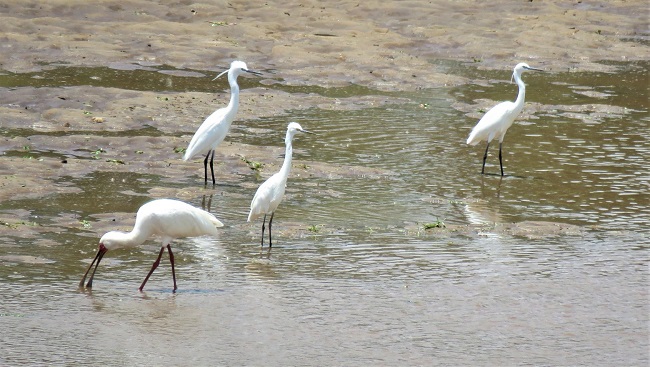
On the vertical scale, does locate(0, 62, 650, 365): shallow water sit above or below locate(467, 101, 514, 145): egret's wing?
below

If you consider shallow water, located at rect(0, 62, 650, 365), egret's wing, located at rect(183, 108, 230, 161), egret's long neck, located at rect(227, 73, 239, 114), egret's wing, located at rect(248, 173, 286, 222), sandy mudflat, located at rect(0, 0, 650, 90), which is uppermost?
sandy mudflat, located at rect(0, 0, 650, 90)

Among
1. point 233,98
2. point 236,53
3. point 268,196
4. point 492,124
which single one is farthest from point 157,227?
point 236,53

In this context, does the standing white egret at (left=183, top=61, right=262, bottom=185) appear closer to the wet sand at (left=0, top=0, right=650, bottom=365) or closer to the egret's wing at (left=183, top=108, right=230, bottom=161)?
the egret's wing at (left=183, top=108, right=230, bottom=161)

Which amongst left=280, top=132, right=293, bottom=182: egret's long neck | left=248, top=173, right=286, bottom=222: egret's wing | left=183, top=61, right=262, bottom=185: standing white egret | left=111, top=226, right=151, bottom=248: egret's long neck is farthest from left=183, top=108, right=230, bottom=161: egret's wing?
left=111, top=226, right=151, bottom=248: egret's long neck

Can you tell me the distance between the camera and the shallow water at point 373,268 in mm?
7555

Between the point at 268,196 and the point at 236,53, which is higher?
the point at 236,53

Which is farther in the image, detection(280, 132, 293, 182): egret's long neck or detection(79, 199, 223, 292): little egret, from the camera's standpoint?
detection(280, 132, 293, 182): egret's long neck

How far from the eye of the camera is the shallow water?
24.8ft

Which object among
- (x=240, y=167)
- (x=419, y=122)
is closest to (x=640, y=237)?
(x=240, y=167)

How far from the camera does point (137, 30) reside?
71.9 ft

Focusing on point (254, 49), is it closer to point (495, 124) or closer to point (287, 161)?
Result: point (495, 124)

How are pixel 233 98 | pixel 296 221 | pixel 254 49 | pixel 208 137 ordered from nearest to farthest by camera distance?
pixel 296 221, pixel 208 137, pixel 233 98, pixel 254 49

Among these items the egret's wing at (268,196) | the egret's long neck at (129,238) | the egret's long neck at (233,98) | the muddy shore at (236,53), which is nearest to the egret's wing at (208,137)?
the egret's long neck at (233,98)

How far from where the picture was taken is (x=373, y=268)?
376 inches
